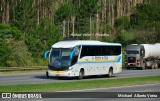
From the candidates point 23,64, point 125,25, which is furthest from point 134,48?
point 125,25

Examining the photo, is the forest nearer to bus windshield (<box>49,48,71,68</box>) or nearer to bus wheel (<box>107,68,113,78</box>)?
bus wheel (<box>107,68,113,78</box>)

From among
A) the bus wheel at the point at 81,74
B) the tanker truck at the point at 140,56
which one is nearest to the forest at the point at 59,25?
the tanker truck at the point at 140,56

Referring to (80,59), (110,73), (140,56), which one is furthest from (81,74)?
(140,56)

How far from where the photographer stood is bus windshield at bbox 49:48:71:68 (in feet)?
116

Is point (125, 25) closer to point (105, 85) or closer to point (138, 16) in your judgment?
point (138, 16)

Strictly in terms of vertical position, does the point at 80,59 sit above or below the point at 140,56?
above

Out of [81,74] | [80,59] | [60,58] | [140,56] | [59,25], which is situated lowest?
[140,56]

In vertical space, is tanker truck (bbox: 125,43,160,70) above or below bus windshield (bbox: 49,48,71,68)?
below

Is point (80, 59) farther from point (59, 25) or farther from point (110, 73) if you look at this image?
→ point (59, 25)

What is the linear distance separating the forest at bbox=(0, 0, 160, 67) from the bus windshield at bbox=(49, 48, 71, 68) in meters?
17.5

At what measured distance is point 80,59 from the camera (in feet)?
119

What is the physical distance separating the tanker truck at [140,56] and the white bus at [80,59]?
16988 mm

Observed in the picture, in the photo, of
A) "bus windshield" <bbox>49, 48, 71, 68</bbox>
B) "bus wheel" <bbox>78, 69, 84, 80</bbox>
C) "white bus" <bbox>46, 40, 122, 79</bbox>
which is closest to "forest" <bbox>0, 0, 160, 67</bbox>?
"white bus" <bbox>46, 40, 122, 79</bbox>

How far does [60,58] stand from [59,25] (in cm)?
5008
